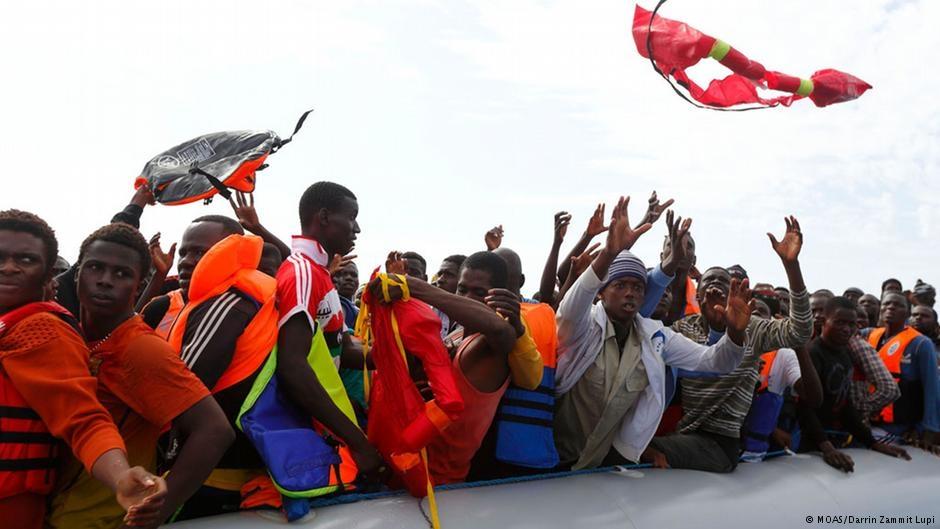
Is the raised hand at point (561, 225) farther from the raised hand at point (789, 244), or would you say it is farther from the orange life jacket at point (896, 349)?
the orange life jacket at point (896, 349)

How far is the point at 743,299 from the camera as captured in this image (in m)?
4.36

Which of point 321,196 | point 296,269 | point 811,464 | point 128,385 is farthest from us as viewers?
point 811,464

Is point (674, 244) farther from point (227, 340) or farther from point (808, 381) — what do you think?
point (227, 340)

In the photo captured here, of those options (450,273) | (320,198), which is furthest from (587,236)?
(320,198)

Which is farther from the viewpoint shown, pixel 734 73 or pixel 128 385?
pixel 734 73

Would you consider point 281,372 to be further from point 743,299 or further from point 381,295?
point 743,299

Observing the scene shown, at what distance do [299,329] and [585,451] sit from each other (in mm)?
1979

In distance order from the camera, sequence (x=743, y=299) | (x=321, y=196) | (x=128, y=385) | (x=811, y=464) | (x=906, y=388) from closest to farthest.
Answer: (x=128, y=385), (x=321, y=196), (x=743, y=299), (x=811, y=464), (x=906, y=388)

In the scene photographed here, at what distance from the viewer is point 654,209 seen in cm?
557

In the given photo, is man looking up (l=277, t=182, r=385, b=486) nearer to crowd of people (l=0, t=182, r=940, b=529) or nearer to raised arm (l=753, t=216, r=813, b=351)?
crowd of people (l=0, t=182, r=940, b=529)

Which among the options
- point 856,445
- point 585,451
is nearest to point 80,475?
point 585,451

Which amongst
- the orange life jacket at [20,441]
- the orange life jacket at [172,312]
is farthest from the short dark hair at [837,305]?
the orange life jacket at [20,441]

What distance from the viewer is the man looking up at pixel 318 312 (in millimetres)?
3088

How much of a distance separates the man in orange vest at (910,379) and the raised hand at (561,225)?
3263 millimetres
